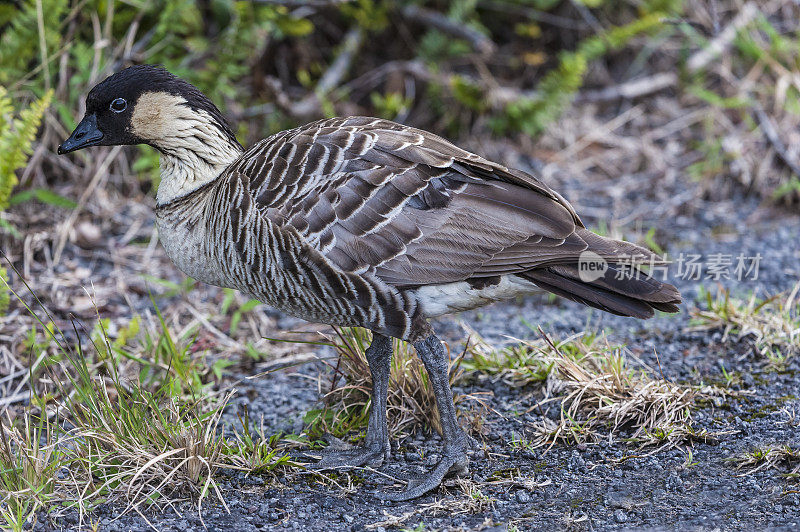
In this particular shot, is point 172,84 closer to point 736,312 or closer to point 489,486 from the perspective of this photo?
point 489,486

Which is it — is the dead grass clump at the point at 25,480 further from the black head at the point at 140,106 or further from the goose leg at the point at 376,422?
the black head at the point at 140,106

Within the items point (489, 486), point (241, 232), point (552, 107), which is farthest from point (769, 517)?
point (552, 107)

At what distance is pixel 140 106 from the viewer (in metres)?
4.66

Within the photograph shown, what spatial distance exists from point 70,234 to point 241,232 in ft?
9.73

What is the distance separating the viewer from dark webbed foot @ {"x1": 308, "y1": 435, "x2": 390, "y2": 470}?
433 centimetres

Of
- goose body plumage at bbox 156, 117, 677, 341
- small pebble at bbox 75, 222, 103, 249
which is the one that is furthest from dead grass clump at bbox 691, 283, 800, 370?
small pebble at bbox 75, 222, 103, 249

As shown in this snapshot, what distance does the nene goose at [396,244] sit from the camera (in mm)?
4094

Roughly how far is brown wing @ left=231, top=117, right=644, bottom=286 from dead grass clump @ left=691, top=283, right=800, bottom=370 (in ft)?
5.45

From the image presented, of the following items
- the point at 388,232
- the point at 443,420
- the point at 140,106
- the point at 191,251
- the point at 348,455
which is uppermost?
the point at 140,106

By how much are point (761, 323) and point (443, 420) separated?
2332mm

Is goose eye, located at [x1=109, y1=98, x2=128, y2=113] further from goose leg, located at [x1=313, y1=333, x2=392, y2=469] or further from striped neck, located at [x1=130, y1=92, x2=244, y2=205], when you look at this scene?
goose leg, located at [x1=313, y1=333, x2=392, y2=469]

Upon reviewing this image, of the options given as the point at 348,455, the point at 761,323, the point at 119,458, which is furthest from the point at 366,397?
the point at 761,323

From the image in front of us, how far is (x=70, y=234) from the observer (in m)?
6.62

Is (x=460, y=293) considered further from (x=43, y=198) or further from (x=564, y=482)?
(x=43, y=198)
